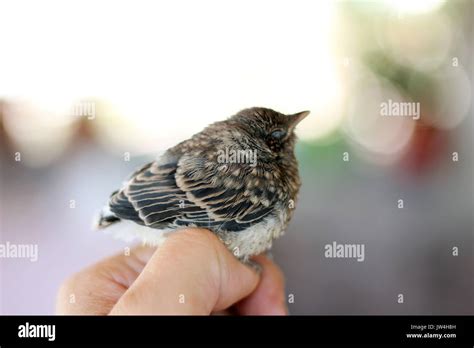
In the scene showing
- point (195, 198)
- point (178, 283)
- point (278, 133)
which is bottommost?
point (178, 283)

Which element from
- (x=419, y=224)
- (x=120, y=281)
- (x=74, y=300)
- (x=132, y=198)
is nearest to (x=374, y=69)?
(x=419, y=224)

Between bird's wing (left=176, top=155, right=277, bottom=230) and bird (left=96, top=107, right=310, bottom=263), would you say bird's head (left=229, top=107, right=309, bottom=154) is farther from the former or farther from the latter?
bird's wing (left=176, top=155, right=277, bottom=230)

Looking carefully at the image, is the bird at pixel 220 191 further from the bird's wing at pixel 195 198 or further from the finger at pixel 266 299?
the finger at pixel 266 299

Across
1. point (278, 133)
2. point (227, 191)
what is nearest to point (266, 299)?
point (227, 191)

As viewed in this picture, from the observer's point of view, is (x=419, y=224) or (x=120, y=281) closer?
(x=120, y=281)

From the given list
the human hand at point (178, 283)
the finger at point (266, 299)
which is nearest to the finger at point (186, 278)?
the human hand at point (178, 283)

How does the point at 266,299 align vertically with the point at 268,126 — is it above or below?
below

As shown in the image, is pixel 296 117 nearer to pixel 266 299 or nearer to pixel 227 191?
pixel 227 191

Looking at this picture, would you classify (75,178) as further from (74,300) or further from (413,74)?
(413,74)
